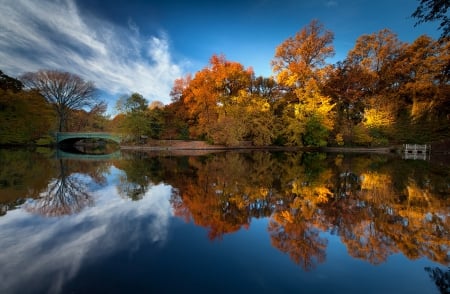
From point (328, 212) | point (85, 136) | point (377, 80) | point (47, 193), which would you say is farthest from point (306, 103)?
point (85, 136)

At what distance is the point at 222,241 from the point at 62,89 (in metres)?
49.7

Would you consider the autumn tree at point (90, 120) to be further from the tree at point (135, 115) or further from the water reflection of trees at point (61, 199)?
the water reflection of trees at point (61, 199)

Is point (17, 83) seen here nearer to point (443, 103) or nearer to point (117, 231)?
point (117, 231)

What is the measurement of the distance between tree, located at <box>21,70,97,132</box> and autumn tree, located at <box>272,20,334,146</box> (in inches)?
1380

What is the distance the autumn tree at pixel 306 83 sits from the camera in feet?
94.9

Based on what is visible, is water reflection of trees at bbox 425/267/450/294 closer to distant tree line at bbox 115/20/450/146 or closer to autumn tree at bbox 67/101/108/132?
distant tree line at bbox 115/20/450/146

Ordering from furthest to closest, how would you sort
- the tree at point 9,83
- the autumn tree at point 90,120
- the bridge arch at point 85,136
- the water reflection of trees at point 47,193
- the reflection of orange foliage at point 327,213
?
1. the autumn tree at point 90,120
2. the bridge arch at point 85,136
3. the tree at point 9,83
4. the water reflection of trees at point 47,193
5. the reflection of orange foliage at point 327,213

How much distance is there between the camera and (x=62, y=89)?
42156mm

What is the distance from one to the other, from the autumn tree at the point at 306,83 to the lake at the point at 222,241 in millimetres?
22828

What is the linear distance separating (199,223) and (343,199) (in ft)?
13.4

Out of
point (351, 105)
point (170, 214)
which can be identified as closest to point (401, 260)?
point (170, 214)

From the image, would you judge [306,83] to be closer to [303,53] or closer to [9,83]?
[303,53]

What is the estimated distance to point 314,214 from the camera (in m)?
5.05

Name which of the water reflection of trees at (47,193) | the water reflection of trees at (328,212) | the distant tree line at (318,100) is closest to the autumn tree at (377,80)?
the distant tree line at (318,100)
